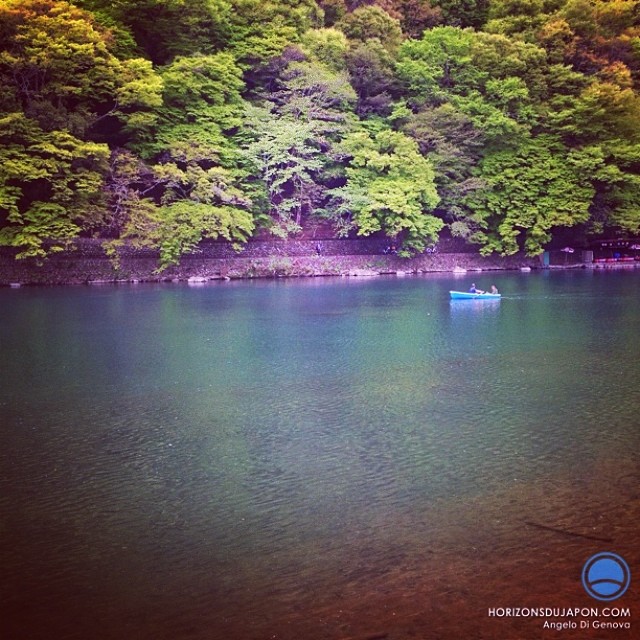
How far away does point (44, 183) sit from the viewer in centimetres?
2986

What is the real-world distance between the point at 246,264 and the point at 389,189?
24.5 ft

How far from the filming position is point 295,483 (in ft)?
25.8

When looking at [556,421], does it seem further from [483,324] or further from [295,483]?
[483,324]

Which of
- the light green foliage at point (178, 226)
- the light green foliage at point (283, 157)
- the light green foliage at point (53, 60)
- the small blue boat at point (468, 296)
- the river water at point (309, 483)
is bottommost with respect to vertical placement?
the river water at point (309, 483)

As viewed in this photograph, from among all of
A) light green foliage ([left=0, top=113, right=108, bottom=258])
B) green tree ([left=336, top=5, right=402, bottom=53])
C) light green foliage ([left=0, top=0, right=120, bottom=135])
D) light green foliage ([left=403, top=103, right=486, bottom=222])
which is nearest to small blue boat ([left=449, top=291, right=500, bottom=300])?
light green foliage ([left=403, top=103, right=486, bottom=222])

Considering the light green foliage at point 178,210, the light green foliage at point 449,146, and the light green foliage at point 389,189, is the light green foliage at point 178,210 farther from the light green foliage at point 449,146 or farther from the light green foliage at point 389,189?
the light green foliage at point 449,146

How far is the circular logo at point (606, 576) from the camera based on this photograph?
18.0ft

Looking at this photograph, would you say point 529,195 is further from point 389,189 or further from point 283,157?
point 283,157

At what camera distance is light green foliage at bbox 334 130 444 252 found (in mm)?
34594

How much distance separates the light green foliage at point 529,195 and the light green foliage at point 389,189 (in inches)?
126

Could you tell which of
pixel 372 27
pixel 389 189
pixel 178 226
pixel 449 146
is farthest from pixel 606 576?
pixel 372 27

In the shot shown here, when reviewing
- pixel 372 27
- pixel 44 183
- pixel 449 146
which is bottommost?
pixel 44 183

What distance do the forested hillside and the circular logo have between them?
2659 centimetres

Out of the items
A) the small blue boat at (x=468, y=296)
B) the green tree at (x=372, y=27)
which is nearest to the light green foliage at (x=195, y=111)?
the green tree at (x=372, y=27)
